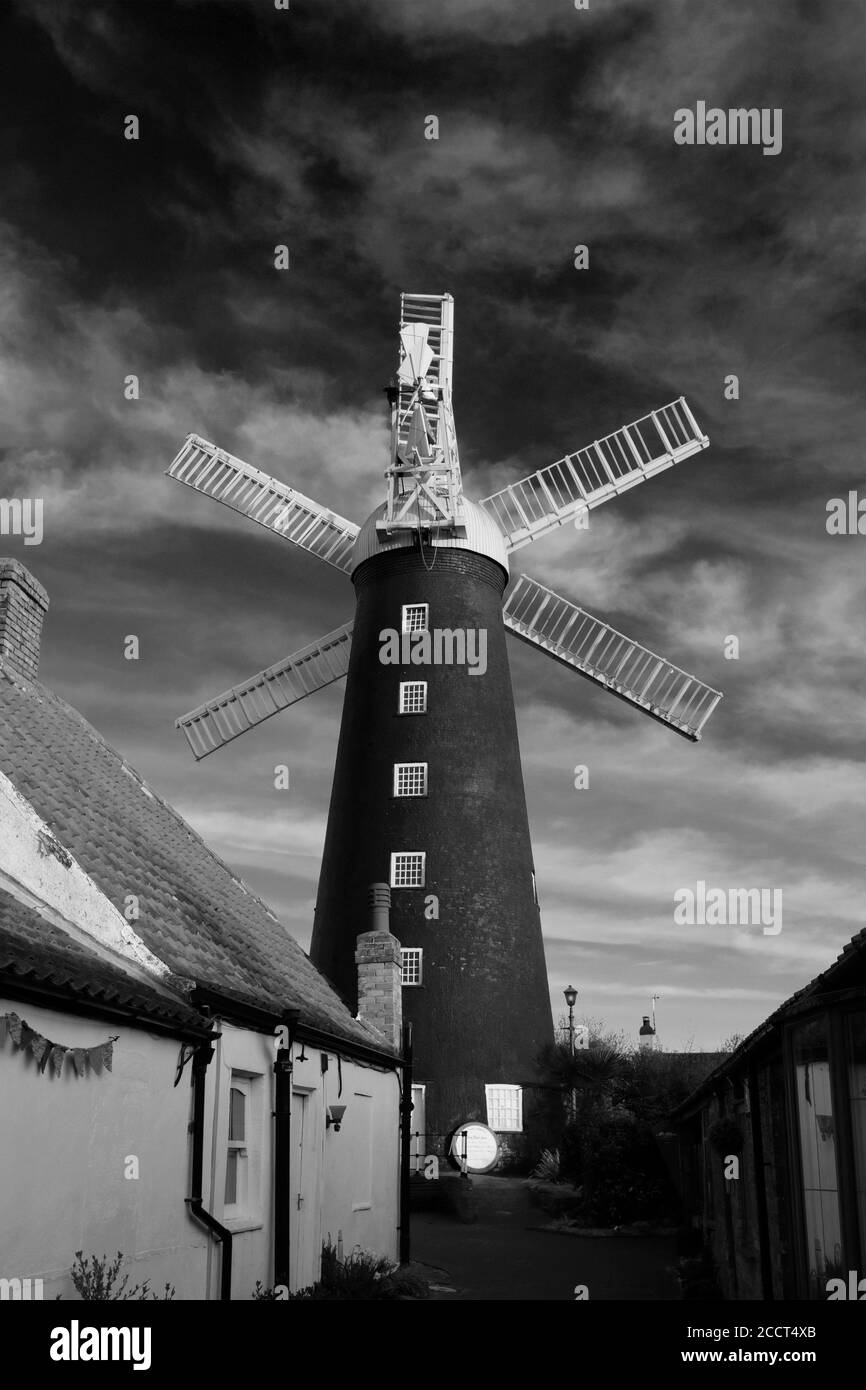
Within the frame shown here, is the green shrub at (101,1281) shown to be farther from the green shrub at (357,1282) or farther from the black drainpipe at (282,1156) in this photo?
the green shrub at (357,1282)

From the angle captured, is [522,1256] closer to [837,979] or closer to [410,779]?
[410,779]

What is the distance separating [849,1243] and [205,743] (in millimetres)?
26035

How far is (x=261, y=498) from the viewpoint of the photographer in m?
32.1

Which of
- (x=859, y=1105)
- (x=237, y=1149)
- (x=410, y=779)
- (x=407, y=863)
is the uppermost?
(x=410, y=779)

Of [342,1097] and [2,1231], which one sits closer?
[2,1231]

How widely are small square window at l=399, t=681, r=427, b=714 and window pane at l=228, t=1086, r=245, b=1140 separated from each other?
16259 mm

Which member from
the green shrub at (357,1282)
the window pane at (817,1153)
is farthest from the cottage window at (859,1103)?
the green shrub at (357,1282)

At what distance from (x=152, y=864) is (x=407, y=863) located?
43.6 ft

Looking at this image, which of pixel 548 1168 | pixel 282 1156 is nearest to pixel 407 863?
pixel 548 1168

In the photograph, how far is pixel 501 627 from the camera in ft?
94.6

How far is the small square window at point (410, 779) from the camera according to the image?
26781 mm

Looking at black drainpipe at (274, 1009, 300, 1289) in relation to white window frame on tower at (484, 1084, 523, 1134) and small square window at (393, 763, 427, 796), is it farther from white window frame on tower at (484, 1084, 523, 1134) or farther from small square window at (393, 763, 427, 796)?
small square window at (393, 763, 427, 796)
